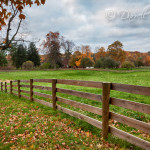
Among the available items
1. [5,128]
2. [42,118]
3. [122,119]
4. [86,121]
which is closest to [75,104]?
[86,121]

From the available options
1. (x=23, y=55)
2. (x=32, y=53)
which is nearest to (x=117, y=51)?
(x=32, y=53)

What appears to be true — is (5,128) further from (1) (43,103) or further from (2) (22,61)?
(2) (22,61)

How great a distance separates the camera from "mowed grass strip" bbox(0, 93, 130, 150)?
3.52 meters

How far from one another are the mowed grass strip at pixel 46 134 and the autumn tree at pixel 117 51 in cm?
4834

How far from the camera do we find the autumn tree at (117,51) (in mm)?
50312

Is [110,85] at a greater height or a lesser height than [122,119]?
greater

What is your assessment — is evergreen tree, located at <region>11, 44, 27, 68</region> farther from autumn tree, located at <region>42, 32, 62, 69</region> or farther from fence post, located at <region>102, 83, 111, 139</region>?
fence post, located at <region>102, 83, 111, 139</region>

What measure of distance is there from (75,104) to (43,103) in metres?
2.69

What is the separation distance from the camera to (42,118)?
213 inches

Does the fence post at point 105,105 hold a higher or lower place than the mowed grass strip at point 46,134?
higher

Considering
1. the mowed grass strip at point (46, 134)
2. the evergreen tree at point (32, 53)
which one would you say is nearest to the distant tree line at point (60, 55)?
the evergreen tree at point (32, 53)

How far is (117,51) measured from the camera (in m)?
51.0

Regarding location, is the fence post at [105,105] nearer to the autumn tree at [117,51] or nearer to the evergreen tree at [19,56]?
the autumn tree at [117,51]

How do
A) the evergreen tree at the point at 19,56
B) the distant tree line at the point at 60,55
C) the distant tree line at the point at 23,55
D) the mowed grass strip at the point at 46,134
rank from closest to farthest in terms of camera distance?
the mowed grass strip at the point at 46,134 → the distant tree line at the point at 60,55 → the evergreen tree at the point at 19,56 → the distant tree line at the point at 23,55
